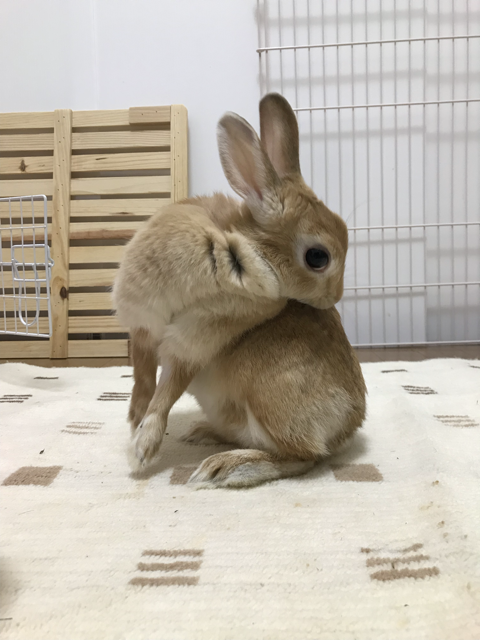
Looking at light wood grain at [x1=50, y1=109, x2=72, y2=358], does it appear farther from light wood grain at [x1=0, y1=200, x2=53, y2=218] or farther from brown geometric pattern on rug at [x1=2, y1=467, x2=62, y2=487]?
brown geometric pattern on rug at [x1=2, y1=467, x2=62, y2=487]

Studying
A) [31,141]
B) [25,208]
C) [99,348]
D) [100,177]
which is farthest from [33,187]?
[99,348]

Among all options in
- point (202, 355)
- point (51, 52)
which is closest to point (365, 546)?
point (202, 355)

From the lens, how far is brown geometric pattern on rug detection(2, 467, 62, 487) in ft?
2.47

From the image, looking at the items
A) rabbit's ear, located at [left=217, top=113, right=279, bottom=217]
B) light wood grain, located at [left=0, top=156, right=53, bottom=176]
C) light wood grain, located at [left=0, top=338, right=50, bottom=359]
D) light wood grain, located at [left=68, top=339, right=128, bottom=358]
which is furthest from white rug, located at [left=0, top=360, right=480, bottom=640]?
light wood grain, located at [left=0, top=156, right=53, bottom=176]

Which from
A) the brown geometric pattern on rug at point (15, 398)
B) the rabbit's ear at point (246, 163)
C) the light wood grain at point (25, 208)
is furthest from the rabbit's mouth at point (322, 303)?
the light wood grain at point (25, 208)

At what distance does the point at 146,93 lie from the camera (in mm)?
2398

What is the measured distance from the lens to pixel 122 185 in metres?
2.35

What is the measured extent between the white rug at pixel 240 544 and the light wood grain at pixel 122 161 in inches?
64.3

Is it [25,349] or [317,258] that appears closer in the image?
[317,258]

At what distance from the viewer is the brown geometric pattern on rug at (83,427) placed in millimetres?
1013

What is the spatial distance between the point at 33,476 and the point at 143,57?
7.24 feet

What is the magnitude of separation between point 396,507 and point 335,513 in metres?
0.09

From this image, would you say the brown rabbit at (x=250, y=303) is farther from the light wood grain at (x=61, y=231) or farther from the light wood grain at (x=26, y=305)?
the light wood grain at (x=26, y=305)

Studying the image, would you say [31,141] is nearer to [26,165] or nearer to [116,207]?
[26,165]
